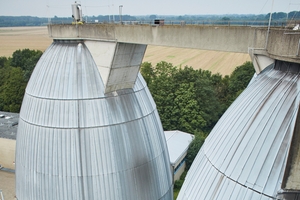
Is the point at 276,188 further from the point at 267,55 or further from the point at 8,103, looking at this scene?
the point at 8,103

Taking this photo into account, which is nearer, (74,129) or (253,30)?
(253,30)

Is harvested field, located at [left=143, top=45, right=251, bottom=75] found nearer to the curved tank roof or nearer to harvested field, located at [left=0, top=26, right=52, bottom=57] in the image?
harvested field, located at [left=0, top=26, right=52, bottom=57]

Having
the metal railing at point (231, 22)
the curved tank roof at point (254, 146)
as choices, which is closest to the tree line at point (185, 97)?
the metal railing at point (231, 22)

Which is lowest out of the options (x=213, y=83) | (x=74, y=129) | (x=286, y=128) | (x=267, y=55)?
(x=213, y=83)

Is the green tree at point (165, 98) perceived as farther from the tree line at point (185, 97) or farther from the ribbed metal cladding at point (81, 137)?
the ribbed metal cladding at point (81, 137)

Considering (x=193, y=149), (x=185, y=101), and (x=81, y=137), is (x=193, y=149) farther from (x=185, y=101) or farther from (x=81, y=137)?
(x=81, y=137)

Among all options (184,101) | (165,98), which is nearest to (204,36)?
(184,101)

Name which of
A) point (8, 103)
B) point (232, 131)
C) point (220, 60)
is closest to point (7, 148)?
point (8, 103)
